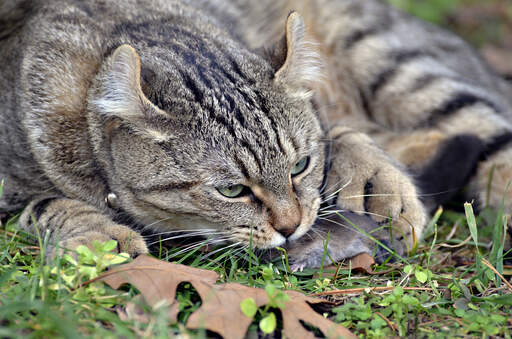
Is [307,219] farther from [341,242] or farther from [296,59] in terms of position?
[296,59]

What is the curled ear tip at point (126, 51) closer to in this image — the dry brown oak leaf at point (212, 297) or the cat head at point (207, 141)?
the cat head at point (207, 141)

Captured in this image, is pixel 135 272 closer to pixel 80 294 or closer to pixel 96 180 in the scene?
pixel 80 294

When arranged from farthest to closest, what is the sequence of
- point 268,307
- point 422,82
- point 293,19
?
point 422,82
point 293,19
point 268,307

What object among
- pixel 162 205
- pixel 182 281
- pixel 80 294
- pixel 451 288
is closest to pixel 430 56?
pixel 451 288


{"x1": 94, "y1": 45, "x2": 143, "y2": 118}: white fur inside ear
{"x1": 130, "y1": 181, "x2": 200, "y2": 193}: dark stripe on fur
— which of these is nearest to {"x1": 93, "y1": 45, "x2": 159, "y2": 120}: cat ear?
{"x1": 94, "y1": 45, "x2": 143, "y2": 118}: white fur inside ear

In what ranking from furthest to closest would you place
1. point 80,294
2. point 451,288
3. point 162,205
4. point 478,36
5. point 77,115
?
point 478,36 < point 77,115 < point 162,205 < point 451,288 < point 80,294

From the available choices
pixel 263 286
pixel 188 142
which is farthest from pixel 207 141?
pixel 263 286

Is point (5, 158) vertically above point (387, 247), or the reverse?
point (5, 158)
